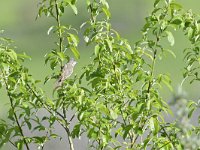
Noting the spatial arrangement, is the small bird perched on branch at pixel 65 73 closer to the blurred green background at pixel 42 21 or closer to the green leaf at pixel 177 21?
the green leaf at pixel 177 21

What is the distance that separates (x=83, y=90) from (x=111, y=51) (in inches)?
14.7

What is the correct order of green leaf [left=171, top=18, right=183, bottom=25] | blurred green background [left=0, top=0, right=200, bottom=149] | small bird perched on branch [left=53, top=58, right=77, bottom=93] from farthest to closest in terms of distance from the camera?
blurred green background [left=0, top=0, right=200, bottom=149], small bird perched on branch [left=53, top=58, right=77, bottom=93], green leaf [left=171, top=18, right=183, bottom=25]

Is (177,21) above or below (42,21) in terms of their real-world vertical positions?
below

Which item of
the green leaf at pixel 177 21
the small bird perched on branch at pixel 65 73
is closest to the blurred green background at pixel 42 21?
the small bird perched on branch at pixel 65 73

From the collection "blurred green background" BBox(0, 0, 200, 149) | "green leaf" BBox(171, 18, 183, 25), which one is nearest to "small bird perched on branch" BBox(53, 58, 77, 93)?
"green leaf" BBox(171, 18, 183, 25)

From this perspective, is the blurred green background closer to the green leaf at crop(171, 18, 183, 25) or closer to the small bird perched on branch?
the small bird perched on branch

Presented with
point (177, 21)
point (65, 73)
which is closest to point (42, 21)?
point (65, 73)

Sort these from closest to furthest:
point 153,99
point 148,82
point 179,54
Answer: point 153,99
point 148,82
point 179,54

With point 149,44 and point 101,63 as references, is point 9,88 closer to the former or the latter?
point 101,63

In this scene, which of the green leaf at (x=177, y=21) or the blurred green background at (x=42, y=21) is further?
the blurred green background at (x=42, y=21)

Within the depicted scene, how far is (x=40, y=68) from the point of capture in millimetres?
31953

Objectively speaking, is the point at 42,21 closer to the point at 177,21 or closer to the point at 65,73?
the point at 65,73

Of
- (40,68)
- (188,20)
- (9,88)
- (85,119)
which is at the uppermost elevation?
(40,68)

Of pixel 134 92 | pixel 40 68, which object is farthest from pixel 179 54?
pixel 134 92
